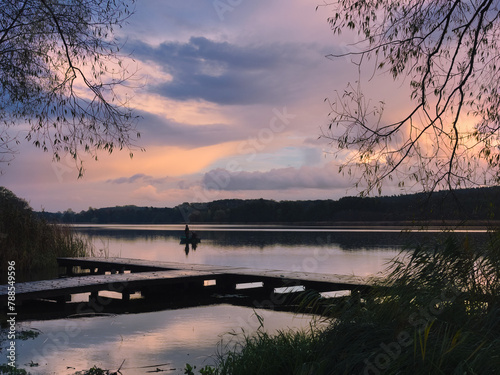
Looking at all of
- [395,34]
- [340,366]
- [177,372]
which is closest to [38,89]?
[177,372]

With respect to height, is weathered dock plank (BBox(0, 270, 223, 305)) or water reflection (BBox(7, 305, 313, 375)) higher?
weathered dock plank (BBox(0, 270, 223, 305))

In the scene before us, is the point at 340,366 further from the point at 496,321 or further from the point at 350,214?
the point at 350,214

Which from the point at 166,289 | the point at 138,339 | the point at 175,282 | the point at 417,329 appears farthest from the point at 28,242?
the point at 417,329

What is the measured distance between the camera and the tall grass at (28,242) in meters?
16.9

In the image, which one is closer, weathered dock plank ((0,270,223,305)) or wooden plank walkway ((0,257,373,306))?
weathered dock plank ((0,270,223,305))

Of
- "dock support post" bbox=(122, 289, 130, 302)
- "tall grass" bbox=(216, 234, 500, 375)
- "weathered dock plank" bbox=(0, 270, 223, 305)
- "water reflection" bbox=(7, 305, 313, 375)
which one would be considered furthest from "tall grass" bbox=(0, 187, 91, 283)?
"tall grass" bbox=(216, 234, 500, 375)

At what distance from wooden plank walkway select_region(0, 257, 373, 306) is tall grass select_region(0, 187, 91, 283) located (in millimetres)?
4473

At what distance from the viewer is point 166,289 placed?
1327cm

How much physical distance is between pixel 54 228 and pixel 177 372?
1534 centimetres

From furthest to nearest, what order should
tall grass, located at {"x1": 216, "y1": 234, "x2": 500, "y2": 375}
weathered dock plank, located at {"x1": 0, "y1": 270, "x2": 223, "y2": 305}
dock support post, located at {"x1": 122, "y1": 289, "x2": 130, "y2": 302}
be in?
dock support post, located at {"x1": 122, "y1": 289, "x2": 130, "y2": 302} → weathered dock plank, located at {"x1": 0, "y1": 270, "x2": 223, "y2": 305} → tall grass, located at {"x1": 216, "y1": 234, "x2": 500, "y2": 375}

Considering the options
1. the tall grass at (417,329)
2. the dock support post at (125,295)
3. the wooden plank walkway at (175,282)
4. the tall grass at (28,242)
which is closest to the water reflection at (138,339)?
the wooden plank walkway at (175,282)

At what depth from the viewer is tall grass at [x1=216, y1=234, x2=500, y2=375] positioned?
412 centimetres

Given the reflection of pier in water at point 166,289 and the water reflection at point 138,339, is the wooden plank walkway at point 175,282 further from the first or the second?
the water reflection at point 138,339

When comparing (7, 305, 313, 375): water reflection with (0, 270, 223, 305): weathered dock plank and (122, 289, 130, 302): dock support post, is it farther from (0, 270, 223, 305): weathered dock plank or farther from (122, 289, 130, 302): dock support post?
(122, 289, 130, 302): dock support post
